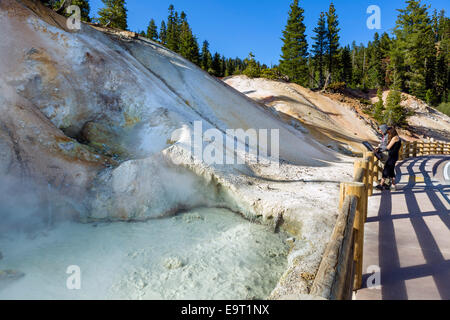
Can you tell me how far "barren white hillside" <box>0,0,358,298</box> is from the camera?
573 cm

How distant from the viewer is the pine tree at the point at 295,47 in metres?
35.9

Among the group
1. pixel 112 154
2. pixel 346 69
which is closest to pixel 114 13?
pixel 112 154

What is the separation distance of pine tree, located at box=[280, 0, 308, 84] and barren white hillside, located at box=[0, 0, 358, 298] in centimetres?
3256

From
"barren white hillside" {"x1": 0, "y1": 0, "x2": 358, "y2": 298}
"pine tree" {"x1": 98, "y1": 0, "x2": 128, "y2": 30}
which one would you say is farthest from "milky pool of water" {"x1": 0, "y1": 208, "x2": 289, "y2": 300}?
"pine tree" {"x1": 98, "y1": 0, "x2": 128, "y2": 30}

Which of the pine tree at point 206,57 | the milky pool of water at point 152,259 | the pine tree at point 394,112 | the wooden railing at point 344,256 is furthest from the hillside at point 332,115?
the pine tree at point 206,57

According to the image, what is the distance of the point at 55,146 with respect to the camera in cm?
623

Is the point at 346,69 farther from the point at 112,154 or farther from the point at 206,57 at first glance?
the point at 112,154

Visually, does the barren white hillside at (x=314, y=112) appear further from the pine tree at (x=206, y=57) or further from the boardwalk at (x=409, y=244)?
the pine tree at (x=206, y=57)

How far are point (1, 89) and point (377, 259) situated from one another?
881 cm

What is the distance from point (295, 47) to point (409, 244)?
38473mm

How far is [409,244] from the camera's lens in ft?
12.2

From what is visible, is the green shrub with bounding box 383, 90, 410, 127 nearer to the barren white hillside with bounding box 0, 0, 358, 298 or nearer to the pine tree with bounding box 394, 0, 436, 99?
the pine tree with bounding box 394, 0, 436, 99

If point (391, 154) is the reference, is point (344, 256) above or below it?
below
